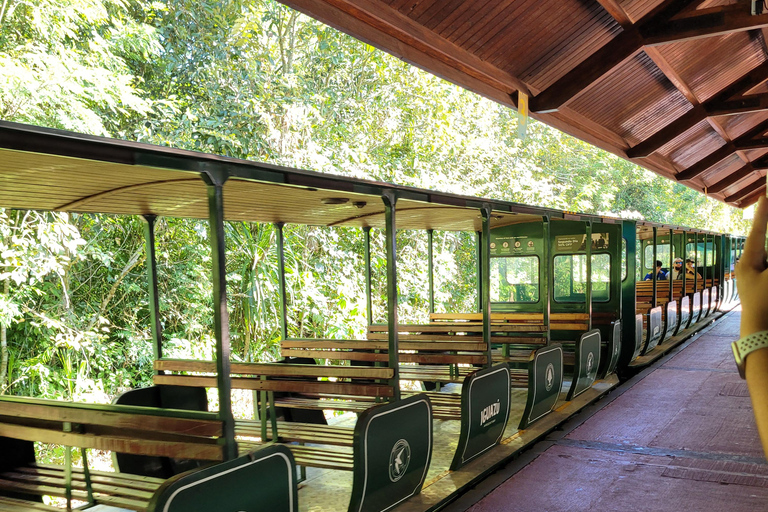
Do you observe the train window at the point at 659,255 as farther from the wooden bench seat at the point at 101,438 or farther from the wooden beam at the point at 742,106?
the wooden bench seat at the point at 101,438

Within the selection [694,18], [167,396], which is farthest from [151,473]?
[694,18]

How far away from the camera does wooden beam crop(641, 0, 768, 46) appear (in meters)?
6.20

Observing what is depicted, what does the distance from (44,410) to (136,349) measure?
6.48 m

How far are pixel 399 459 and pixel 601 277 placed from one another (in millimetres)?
6129

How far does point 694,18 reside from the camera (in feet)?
21.7

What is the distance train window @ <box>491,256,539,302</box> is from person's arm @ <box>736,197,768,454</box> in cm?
846

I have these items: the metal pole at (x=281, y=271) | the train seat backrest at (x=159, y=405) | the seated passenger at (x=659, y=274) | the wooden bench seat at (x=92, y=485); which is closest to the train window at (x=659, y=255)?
the seated passenger at (x=659, y=274)

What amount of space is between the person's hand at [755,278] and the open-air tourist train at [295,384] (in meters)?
2.31

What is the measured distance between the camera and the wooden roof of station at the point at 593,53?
5359 mm

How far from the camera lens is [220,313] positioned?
3.26 metres

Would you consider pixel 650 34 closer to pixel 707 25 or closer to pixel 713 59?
pixel 707 25

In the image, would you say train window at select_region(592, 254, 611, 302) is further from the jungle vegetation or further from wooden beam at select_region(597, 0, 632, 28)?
the jungle vegetation

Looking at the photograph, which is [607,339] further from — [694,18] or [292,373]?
[292,373]

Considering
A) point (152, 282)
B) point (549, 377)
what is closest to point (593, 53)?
point (549, 377)
